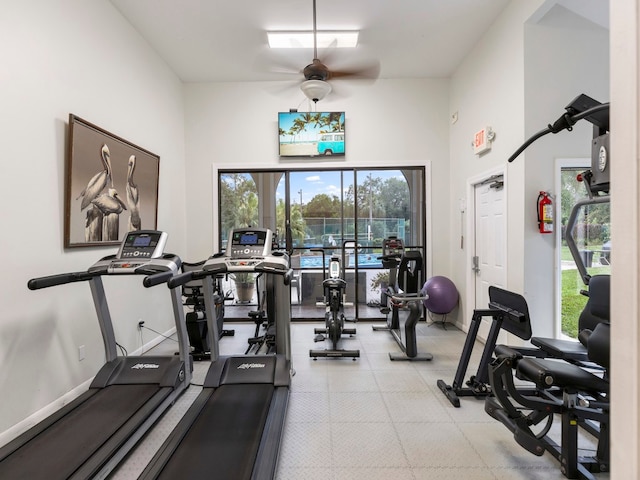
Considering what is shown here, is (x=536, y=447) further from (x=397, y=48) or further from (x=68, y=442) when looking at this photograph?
(x=397, y=48)

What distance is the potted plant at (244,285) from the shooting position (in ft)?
17.5

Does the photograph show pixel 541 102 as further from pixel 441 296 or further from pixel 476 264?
pixel 441 296

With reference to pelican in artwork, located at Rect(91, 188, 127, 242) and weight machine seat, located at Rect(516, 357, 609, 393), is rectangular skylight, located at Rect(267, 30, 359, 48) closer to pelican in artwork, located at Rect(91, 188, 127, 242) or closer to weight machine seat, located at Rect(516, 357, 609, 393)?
pelican in artwork, located at Rect(91, 188, 127, 242)

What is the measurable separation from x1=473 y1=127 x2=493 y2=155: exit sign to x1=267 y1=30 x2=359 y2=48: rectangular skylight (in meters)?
2.01

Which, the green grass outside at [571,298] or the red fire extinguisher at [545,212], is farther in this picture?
the green grass outside at [571,298]

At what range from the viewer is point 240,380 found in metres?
2.84

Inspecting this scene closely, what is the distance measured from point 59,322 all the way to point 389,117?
4999 mm

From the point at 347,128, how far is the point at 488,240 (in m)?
2.76

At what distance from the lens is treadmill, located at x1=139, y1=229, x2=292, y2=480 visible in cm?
186

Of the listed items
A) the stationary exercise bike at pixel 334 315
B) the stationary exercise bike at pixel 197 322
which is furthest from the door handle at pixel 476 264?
the stationary exercise bike at pixel 197 322

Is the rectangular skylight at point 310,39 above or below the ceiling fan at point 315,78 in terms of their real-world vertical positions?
above

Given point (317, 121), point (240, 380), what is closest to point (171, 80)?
point (317, 121)

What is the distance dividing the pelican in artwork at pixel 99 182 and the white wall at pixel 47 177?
24cm

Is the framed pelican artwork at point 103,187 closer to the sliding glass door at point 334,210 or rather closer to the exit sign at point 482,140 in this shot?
the sliding glass door at point 334,210
